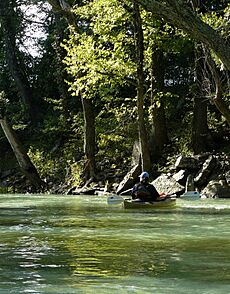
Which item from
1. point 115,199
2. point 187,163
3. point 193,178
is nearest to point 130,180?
point 187,163

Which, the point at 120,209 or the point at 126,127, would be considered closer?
the point at 120,209

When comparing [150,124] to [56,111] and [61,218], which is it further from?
[61,218]

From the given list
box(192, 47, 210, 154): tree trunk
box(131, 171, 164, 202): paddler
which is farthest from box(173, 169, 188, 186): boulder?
box(131, 171, 164, 202): paddler

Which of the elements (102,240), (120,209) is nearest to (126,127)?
(120,209)

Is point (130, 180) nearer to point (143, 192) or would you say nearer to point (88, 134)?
point (88, 134)

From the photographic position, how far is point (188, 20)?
527 inches

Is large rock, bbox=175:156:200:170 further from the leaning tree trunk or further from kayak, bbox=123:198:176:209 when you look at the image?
the leaning tree trunk

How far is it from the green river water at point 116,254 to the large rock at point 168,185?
7398 millimetres

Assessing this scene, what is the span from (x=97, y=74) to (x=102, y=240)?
13.6 meters

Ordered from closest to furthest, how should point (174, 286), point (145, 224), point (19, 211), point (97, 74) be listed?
1. point (174, 286)
2. point (145, 224)
3. point (19, 211)
4. point (97, 74)

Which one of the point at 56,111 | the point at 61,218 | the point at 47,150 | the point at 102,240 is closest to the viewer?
the point at 102,240

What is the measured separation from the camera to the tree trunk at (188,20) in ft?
43.8

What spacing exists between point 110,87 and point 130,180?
4031mm

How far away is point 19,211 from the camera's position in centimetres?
1459
